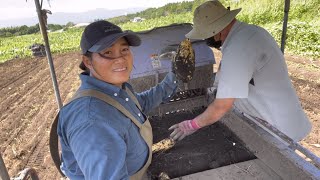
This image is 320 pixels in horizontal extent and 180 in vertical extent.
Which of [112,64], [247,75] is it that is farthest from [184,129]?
[112,64]

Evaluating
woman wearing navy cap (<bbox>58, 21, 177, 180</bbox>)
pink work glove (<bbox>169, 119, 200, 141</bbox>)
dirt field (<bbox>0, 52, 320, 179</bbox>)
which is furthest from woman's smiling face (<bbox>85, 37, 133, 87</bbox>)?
dirt field (<bbox>0, 52, 320, 179</bbox>)

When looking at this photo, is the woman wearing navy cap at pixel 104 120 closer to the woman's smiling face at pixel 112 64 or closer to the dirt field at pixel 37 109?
the woman's smiling face at pixel 112 64

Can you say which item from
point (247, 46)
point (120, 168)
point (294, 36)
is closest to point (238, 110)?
point (247, 46)

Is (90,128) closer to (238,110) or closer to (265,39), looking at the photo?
(265,39)

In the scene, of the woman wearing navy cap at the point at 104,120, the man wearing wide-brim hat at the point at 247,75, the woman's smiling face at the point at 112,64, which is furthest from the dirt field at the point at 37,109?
the woman's smiling face at the point at 112,64

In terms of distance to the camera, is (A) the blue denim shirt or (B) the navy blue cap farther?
(B) the navy blue cap

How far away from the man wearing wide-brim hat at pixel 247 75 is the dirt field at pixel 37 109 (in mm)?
2944

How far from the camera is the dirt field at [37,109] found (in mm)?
5445

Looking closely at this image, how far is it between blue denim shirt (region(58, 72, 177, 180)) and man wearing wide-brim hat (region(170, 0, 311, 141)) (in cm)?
69

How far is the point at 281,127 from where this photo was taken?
2314mm

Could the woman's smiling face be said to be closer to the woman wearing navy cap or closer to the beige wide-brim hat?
the woman wearing navy cap

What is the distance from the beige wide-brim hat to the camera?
215 centimetres

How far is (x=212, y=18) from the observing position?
218 centimetres

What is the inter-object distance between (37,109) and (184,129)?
700cm
